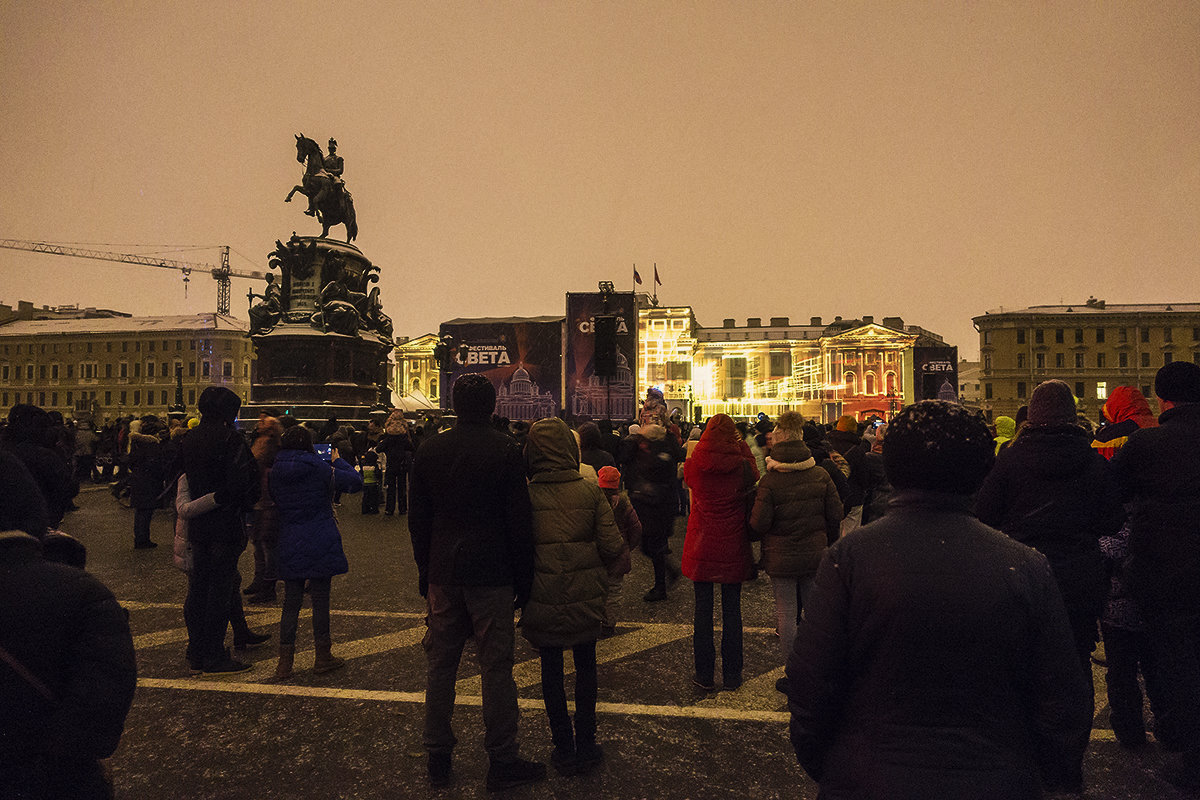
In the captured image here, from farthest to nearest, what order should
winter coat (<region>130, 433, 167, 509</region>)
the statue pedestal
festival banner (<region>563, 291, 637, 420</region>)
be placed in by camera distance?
festival banner (<region>563, 291, 637, 420</region>), the statue pedestal, winter coat (<region>130, 433, 167, 509</region>)

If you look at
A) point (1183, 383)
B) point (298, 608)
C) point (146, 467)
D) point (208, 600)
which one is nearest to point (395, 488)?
point (146, 467)

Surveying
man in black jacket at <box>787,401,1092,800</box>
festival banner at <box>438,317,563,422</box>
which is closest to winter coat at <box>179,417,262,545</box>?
man in black jacket at <box>787,401,1092,800</box>

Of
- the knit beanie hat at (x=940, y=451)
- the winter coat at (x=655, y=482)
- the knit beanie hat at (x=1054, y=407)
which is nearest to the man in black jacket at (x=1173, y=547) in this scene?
the knit beanie hat at (x=1054, y=407)

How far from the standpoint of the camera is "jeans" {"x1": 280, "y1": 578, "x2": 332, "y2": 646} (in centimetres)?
497

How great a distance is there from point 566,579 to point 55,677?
2.32 m

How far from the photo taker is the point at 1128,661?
3908 millimetres

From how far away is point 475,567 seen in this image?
3510 mm

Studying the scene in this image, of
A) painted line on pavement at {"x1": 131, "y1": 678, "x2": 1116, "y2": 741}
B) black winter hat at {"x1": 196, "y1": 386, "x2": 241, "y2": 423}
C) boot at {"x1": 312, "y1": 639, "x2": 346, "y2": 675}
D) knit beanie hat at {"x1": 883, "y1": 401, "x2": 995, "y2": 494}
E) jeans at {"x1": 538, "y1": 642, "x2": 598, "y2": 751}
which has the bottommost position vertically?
painted line on pavement at {"x1": 131, "y1": 678, "x2": 1116, "y2": 741}

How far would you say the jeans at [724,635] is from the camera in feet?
15.5

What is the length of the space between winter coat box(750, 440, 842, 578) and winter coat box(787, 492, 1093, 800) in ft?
9.63

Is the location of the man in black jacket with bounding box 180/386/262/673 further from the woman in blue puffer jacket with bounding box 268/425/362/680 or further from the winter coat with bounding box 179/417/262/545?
the woman in blue puffer jacket with bounding box 268/425/362/680

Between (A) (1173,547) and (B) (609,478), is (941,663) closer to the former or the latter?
(A) (1173,547)

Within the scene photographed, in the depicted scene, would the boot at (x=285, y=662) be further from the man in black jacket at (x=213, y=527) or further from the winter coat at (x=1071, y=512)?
the winter coat at (x=1071, y=512)

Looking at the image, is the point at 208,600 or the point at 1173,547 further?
the point at 208,600
